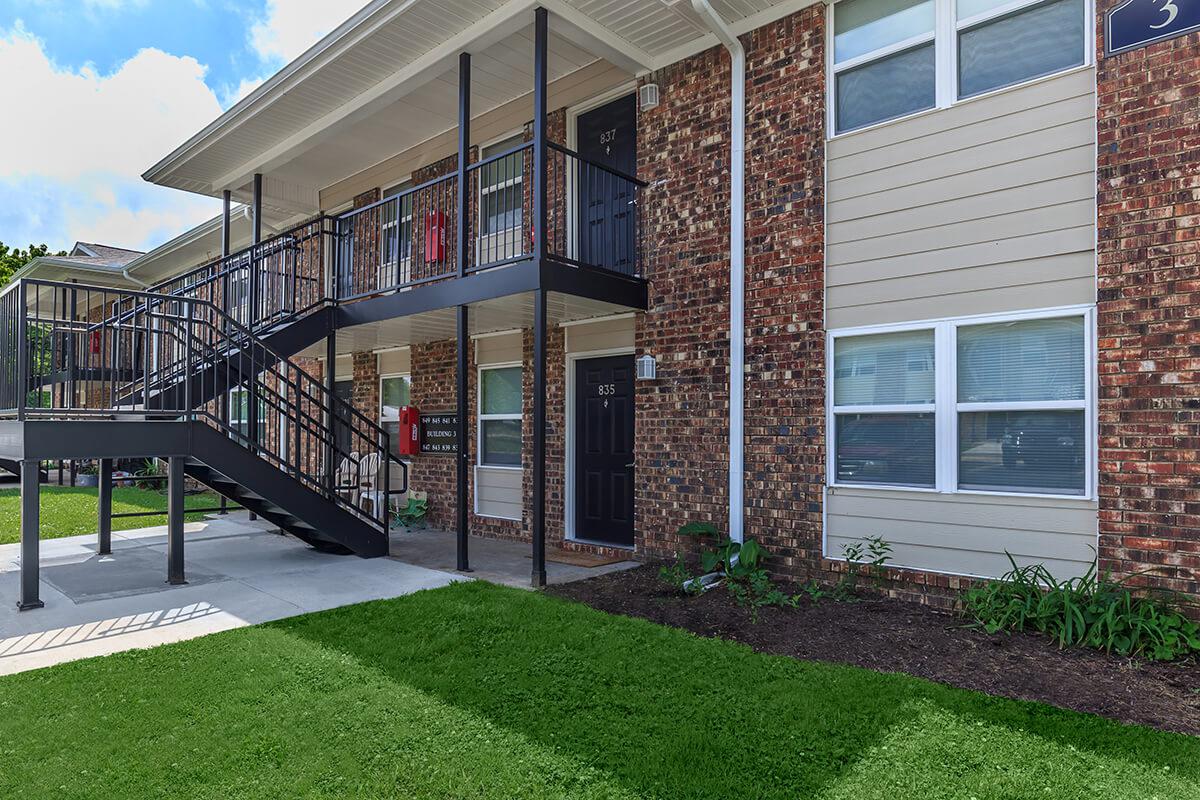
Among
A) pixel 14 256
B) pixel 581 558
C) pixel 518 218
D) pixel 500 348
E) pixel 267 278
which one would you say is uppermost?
pixel 14 256

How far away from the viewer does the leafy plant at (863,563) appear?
5805 millimetres

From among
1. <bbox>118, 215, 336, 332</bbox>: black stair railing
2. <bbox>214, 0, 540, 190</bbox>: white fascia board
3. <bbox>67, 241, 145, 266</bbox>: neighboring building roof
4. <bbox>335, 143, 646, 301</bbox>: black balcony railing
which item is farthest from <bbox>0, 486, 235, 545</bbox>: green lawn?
<bbox>67, 241, 145, 266</bbox>: neighboring building roof

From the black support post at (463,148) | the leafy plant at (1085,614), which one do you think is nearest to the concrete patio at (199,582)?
the black support post at (463,148)

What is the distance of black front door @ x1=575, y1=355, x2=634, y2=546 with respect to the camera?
787cm

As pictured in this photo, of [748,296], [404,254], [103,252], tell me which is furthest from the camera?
[103,252]

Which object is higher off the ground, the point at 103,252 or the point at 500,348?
the point at 103,252

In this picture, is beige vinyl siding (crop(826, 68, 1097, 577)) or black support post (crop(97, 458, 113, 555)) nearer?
beige vinyl siding (crop(826, 68, 1097, 577))

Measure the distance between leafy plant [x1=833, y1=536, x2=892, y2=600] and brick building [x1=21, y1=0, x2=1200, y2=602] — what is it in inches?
3.4

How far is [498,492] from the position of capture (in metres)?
9.34

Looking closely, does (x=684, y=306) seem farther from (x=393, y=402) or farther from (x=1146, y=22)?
(x=393, y=402)

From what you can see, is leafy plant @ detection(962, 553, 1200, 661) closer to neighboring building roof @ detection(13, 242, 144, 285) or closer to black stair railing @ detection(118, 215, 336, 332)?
black stair railing @ detection(118, 215, 336, 332)

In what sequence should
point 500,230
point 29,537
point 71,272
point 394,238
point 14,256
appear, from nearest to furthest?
1. point 29,537
2. point 500,230
3. point 394,238
4. point 71,272
5. point 14,256

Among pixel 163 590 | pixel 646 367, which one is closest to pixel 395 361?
pixel 646 367

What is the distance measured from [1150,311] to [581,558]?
17.0 ft
